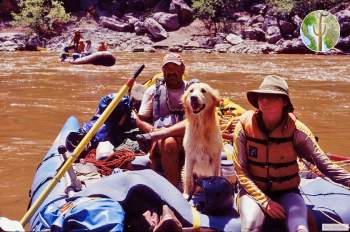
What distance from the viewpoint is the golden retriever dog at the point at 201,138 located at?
3.72 metres

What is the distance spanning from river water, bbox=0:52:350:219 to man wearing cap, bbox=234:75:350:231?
273 cm

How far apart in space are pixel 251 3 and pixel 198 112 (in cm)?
3378

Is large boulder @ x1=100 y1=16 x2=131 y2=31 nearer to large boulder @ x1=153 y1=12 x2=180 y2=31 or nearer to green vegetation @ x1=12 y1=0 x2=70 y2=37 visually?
large boulder @ x1=153 y1=12 x2=180 y2=31

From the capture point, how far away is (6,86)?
44.8ft

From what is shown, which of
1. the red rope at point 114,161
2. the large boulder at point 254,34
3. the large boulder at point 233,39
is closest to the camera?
the red rope at point 114,161

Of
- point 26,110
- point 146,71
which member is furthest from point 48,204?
point 146,71

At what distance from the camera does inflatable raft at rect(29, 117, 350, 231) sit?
111 inches

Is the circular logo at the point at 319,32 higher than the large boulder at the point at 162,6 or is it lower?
higher

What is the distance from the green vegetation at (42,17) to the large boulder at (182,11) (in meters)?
7.59

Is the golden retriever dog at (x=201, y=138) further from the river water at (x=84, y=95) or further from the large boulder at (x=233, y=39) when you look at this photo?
the large boulder at (x=233, y=39)

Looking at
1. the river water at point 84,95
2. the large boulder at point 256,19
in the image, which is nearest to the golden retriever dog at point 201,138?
the river water at point 84,95

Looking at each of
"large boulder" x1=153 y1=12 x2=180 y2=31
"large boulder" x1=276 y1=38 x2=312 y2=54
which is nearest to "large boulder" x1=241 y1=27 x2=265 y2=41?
"large boulder" x1=276 y1=38 x2=312 y2=54

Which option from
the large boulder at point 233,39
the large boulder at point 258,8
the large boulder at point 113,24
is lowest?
the large boulder at point 233,39

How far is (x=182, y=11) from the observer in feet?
112
